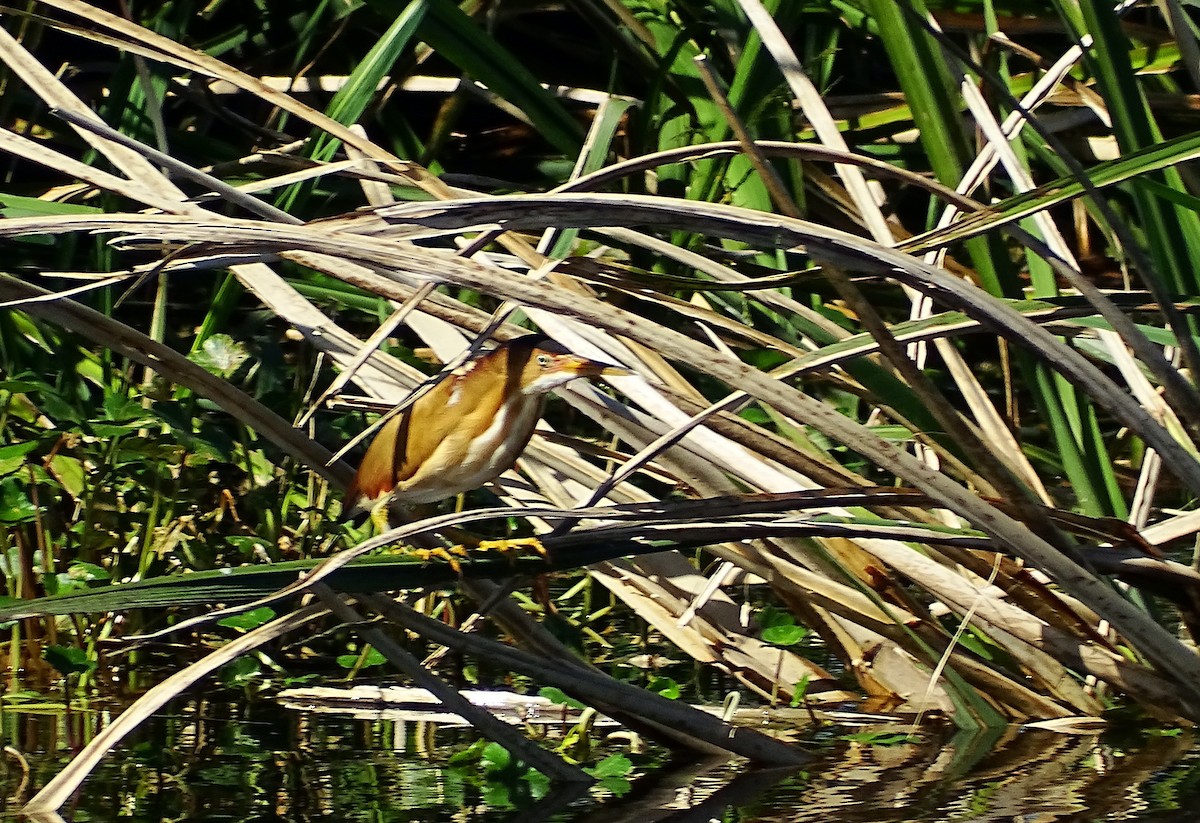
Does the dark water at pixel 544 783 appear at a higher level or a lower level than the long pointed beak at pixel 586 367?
lower

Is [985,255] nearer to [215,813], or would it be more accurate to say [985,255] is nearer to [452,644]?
[452,644]

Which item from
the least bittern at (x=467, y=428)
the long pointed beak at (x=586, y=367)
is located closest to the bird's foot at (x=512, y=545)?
the least bittern at (x=467, y=428)

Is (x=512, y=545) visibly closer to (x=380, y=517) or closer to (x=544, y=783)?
(x=544, y=783)

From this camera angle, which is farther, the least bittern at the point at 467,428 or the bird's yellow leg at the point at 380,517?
the bird's yellow leg at the point at 380,517

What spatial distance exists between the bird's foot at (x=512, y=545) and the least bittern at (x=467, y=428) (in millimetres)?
202

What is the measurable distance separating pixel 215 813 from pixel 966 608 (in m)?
Answer: 1.07

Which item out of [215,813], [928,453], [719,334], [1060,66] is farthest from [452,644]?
[1060,66]

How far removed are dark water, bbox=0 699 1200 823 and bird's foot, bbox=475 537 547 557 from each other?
280 millimetres

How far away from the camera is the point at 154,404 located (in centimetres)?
272

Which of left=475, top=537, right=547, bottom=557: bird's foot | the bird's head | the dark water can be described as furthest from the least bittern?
the dark water

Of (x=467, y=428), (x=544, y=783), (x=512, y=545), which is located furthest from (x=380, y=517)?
(x=544, y=783)

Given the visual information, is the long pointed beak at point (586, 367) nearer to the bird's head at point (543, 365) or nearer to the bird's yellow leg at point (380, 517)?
the bird's head at point (543, 365)

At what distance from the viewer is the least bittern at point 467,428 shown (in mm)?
2562

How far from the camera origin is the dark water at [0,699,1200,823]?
187 centimetres
